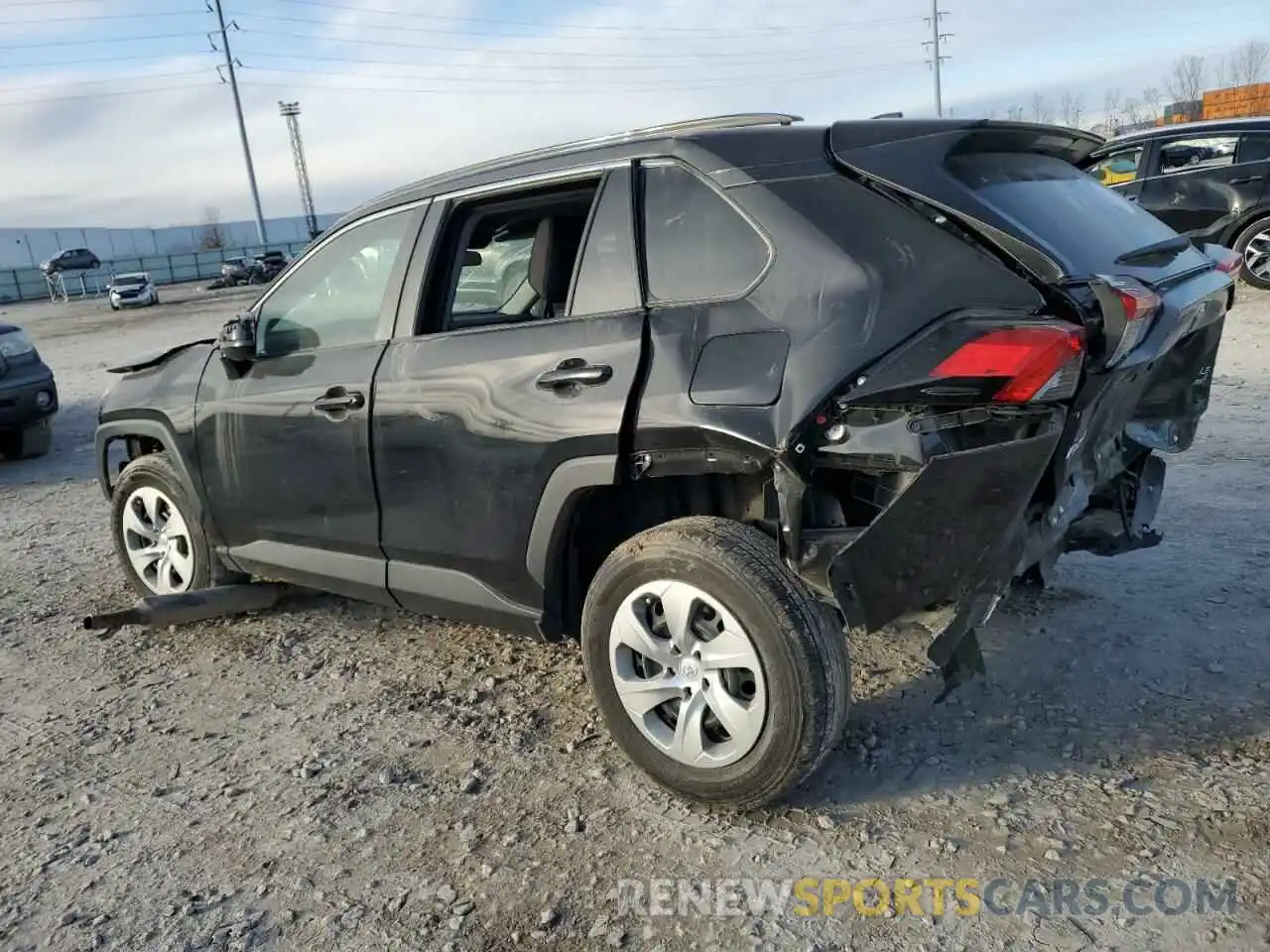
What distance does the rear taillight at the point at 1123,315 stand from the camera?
2.55 metres

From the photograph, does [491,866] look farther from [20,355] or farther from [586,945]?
[20,355]

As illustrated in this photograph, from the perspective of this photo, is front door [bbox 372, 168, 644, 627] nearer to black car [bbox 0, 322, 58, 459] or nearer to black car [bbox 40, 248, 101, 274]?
black car [bbox 0, 322, 58, 459]

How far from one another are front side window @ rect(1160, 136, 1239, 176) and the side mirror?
37.6ft

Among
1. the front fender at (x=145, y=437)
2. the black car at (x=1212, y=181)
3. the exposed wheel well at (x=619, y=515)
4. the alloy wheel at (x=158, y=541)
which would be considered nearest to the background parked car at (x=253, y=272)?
the black car at (x=1212, y=181)

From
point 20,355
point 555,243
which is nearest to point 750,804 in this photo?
point 555,243

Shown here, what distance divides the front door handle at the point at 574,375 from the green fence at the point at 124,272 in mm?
50156

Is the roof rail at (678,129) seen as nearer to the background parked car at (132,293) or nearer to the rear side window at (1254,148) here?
the rear side window at (1254,148)

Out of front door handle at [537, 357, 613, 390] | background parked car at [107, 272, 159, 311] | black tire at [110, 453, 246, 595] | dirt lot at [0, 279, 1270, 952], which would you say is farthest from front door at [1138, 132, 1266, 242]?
background parked car at [107, 272, 159, 311]

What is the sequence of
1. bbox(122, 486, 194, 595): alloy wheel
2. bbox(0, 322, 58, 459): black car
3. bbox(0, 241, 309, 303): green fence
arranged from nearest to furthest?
→ 1. bbox(122, 486, 194, 595): alloy wheel
2. bbox(0, 322, 58, 459): black car
3. bbox(0, 241, 309, 303): green fence

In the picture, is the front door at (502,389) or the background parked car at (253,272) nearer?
the front door at (502,389)

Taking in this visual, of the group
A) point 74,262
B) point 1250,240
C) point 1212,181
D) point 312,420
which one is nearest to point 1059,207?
point 312,420

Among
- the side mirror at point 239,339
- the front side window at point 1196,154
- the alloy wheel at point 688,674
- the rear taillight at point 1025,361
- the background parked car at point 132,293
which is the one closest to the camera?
the rear taillight at point 1025,361

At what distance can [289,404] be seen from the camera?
3.95 metres

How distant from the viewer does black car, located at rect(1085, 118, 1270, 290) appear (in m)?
11.5
